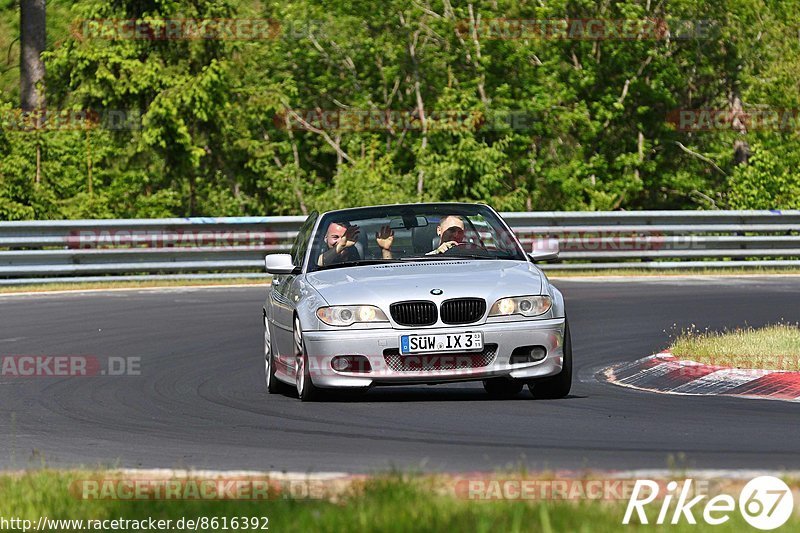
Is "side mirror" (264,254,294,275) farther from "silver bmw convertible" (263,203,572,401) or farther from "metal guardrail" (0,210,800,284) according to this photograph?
"metal guardrail" (0,210,800,284)

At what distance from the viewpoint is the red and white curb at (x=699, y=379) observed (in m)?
11.8

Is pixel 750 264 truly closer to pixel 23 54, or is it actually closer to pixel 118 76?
pixel 118 76

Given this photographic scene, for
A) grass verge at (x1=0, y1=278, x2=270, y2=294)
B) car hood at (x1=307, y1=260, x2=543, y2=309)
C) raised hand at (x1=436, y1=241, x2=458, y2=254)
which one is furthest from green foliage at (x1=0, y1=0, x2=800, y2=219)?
car hood at (x1=307, y1=260, x2=543, y2=309)

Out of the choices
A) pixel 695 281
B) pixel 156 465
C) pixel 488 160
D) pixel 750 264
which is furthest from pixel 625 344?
pixel 488 160

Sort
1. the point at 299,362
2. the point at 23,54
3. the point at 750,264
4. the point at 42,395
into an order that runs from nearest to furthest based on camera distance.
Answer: the point at 299,362, the point at 42,395, the point at 750,264, the point at 23,54

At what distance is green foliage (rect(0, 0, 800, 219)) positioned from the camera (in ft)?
123

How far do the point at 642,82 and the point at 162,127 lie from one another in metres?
13.3

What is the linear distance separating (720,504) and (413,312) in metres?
5.13

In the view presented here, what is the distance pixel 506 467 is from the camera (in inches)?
300

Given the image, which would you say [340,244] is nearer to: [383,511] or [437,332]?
[437,332]

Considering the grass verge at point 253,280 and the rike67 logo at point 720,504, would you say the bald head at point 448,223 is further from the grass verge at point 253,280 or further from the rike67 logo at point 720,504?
the grass verge at point 253,280

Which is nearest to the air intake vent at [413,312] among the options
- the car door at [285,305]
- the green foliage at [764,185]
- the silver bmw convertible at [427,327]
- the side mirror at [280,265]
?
the silver bmw convertible at [427,327]

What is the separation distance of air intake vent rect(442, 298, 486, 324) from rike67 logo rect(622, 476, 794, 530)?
14.8 feet

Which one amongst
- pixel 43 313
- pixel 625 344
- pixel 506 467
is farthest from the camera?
pixel 43 313
